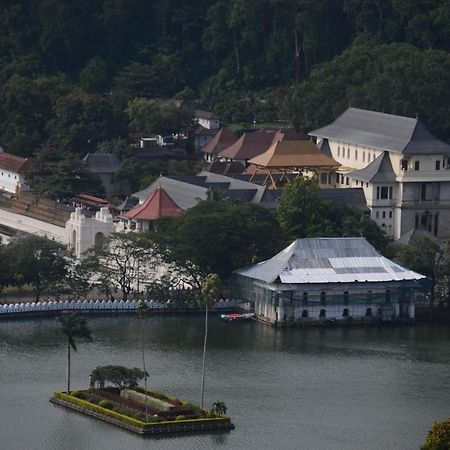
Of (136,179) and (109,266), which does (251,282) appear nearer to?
(109,266)

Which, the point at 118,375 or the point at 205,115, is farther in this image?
the point at 205,115

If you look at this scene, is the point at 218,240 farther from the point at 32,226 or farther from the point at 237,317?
the point at 32,226

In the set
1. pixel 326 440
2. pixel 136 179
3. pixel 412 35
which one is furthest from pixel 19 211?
pixel 326 440

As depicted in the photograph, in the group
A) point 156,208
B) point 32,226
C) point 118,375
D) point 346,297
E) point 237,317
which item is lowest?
point 118,375

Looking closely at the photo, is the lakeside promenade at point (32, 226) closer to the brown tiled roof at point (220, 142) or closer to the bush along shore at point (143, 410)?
the brown tiled roof at point (220, 142)

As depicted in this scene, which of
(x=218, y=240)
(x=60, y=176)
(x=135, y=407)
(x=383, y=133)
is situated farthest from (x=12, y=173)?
(x=135, y=407)

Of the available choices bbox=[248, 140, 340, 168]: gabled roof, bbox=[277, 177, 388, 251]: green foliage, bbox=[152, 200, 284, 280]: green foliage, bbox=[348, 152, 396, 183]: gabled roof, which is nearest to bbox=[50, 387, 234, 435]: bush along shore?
bbox=[152, 200, 284, 280]: green foliage

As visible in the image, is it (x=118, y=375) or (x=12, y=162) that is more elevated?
(x=12, y=162)
